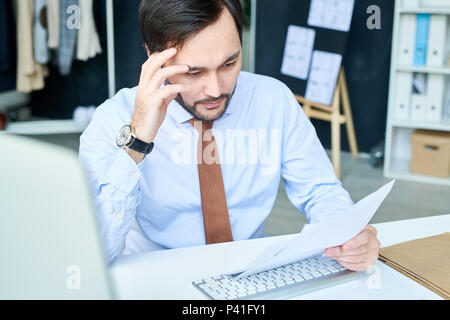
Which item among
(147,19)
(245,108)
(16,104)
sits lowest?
(16,104)

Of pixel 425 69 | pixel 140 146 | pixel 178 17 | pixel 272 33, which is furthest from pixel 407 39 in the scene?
pixel 140 146

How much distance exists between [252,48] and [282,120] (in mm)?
3185

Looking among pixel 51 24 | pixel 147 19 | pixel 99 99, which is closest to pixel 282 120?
pixel 147 19

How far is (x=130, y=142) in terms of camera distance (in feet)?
3.59

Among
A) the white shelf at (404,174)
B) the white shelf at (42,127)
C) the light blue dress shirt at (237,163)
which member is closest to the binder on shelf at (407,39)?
the white shelf at (404,174)

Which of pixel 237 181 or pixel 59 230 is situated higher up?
pixel 59 230

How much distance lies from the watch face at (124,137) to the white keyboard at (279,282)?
32 centimetres

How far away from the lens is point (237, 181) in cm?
135

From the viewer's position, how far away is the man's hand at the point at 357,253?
970 millimetres

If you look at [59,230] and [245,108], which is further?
[245,108]

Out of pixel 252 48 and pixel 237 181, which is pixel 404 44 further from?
pixel 237 181

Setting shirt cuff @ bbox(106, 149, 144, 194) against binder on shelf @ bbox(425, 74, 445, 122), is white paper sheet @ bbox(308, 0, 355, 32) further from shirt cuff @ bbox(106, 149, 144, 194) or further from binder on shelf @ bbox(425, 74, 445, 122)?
shirt cuff @ bbox(106, 149, 144, 194)

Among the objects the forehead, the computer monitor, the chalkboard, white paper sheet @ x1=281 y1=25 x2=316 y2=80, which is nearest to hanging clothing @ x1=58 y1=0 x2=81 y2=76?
the chalkboard
